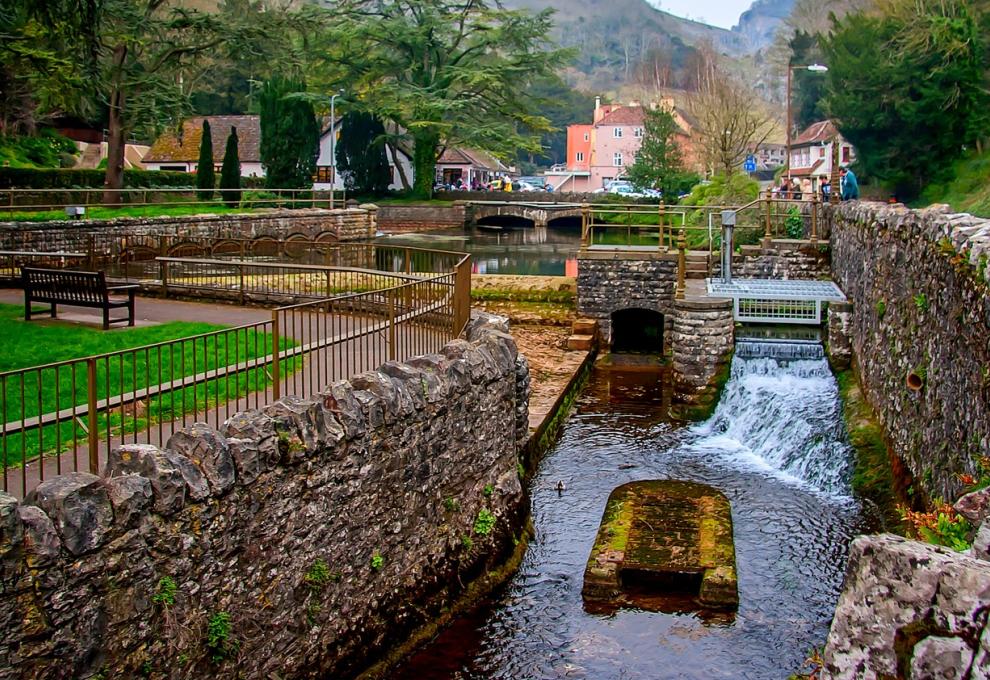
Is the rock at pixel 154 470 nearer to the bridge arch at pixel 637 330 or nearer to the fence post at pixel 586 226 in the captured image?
the bridge arch at pixel 637 330

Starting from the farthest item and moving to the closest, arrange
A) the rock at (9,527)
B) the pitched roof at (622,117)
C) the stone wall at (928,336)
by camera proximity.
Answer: the pitched roof at (622,117)
the stone wall at (928,336)
the rock at (9,527)

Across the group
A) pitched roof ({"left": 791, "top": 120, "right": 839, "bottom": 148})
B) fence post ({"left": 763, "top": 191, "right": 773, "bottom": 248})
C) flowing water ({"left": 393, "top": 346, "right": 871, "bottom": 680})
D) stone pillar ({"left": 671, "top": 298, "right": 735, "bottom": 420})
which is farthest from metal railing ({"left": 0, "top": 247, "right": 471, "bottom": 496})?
pitched roof ({"left": 791, "top": 120, "right": 839, "bottom": 148})

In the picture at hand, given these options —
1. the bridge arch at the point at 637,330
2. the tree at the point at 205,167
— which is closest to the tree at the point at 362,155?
the tree at the point at 205,167

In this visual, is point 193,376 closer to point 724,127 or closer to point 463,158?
point 724,127

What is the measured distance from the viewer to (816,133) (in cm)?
6931

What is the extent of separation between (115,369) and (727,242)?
1544 cm

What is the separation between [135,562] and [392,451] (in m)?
3.31

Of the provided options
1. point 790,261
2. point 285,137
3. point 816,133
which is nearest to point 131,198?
point 285,137

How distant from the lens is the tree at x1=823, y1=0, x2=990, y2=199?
35156 millimetres

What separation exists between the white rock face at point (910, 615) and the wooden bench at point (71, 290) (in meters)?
12.7

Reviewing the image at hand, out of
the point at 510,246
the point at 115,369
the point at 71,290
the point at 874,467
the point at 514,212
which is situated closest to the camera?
the point at 115,369

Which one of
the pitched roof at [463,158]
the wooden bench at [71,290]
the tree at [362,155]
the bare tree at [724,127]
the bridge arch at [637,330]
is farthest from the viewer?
the pitched roof at [463,158]

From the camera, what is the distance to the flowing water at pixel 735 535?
10250mm

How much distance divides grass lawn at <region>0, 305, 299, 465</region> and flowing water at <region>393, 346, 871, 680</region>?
335 centimetres
